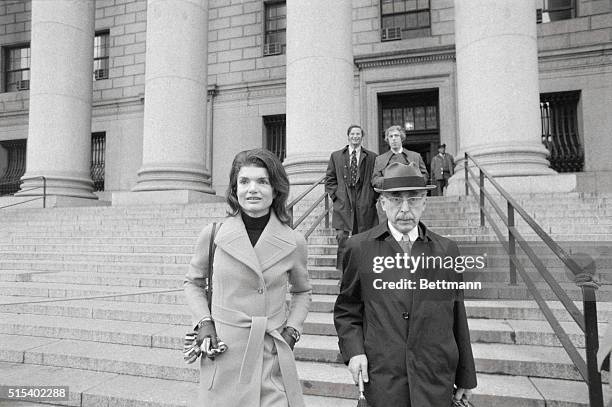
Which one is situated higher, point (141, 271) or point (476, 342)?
point (141, 271)

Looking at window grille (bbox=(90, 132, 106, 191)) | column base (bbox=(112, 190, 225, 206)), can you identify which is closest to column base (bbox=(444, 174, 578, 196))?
column base (bbox=(112, 190, 225, 206))

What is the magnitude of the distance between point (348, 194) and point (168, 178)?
7.64 metres

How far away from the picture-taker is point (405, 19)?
16500mm

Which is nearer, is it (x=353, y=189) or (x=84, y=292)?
(x=353, y=189)

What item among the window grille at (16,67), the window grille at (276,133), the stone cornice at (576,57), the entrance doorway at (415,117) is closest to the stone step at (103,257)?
the entrance doorway at (415,117)

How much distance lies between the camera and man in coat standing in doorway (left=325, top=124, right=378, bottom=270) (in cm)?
580

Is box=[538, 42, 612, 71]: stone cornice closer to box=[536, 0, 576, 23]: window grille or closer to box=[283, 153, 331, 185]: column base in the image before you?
box=[536, 0, 576, 23]: window grille

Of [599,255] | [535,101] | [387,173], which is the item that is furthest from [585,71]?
[387,173]

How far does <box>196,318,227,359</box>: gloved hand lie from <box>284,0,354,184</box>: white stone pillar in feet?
27.6

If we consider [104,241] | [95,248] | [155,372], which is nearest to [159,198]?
[104,241]

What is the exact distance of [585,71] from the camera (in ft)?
47.1

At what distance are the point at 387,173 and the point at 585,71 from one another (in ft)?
50.0

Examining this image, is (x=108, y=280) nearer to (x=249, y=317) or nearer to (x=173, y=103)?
(x=249, y=317)

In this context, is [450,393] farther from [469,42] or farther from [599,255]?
[469,42]
